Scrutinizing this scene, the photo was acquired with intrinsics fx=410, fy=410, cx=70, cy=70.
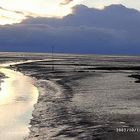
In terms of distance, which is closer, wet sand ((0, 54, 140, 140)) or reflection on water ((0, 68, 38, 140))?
wet sand ((0, 54, 140, 140))

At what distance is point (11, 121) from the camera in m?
29.1

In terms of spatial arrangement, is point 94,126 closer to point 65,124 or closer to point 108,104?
point 65,124

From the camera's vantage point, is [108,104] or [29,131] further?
[108,104]

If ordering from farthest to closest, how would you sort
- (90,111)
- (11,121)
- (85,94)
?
(85,94), (90,111), (11,121)

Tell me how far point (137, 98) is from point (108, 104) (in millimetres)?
6259

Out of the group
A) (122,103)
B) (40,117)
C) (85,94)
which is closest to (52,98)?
(85,94)

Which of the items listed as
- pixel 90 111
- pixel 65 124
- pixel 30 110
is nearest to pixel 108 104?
pixel 90 111

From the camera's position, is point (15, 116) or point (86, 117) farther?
point (15, 116)

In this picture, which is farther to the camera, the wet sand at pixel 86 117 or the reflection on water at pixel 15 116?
the reflection on water at pixel 15 116

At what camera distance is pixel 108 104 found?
125ft

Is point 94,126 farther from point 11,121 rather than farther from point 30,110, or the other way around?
point 30,110

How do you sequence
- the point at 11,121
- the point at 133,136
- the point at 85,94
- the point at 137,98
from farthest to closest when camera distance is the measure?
the point at 85,94, the point at 137,98, the point at 11,121, the point at 133,136

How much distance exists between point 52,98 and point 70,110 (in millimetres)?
9356

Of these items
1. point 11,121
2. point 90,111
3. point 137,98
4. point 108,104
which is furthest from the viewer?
point 137,98
